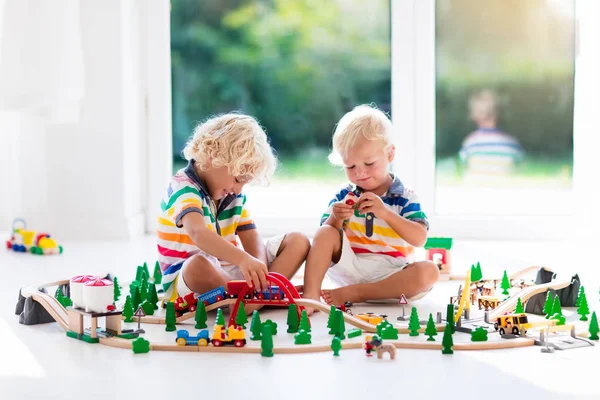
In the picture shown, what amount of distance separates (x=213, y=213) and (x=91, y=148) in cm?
143

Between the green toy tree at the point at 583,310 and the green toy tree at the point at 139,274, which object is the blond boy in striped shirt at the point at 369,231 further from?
the green toy tree at the point at 139,274

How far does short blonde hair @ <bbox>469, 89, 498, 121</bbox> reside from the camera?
3.29 m

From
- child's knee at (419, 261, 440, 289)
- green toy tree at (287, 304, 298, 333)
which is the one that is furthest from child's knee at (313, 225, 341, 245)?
green toy tree at (287, 304, 298, 333)

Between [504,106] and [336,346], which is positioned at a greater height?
[504,106]

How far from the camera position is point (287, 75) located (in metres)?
3.40

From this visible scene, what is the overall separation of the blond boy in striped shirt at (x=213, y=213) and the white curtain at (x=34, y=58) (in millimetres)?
1220

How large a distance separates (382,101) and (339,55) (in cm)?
26

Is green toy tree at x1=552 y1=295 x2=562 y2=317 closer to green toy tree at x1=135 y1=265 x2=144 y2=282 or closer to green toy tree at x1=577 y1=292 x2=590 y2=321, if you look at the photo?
green toy tree at x1=577 y1=292 x2=590 y2=321

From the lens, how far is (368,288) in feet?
6.41

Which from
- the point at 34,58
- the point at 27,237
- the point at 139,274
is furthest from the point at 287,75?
the point at 139,274

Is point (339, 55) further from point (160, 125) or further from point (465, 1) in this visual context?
point (160, 125)

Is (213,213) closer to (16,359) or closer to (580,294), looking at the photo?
(16,359)

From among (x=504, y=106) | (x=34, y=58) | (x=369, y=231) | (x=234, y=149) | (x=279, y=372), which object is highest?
(x=34, y=58)

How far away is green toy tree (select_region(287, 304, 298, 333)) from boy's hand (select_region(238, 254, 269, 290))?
0.08 metres
